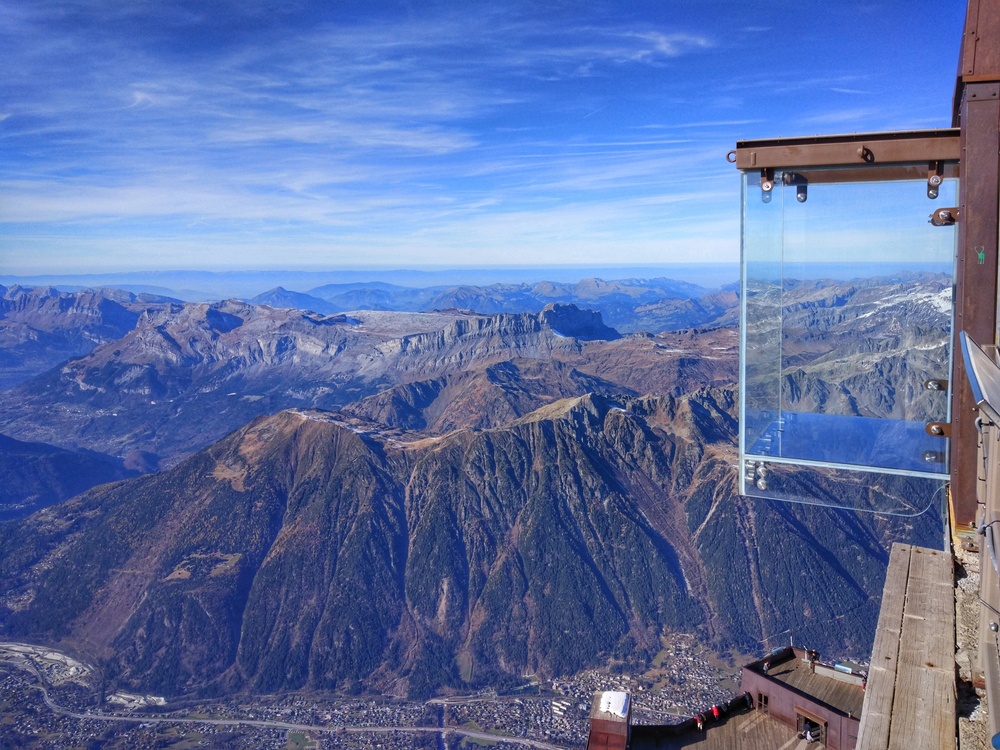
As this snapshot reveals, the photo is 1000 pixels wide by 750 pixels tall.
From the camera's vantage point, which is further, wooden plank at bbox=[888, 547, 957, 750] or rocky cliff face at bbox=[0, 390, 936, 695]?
rocky cliff face at bbox=[0, 390, 936, 695]

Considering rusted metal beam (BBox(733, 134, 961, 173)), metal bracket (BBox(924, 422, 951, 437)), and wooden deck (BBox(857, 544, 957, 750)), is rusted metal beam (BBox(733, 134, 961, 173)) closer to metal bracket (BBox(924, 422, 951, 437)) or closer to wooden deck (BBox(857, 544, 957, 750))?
metal bracket (BBox(924, 422, 951, 437))

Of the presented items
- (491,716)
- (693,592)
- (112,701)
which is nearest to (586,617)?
(693,592)

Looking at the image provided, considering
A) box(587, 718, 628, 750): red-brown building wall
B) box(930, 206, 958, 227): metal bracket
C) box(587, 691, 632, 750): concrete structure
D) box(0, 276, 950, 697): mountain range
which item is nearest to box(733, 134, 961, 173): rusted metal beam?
box(930, 206, 958, 227): metal bracket

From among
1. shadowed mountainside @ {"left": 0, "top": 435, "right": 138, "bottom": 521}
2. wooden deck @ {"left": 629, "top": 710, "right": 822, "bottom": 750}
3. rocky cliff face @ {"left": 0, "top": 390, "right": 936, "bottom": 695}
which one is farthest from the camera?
shadowed mountainside @ {"left": 0, "top": 435, "right": 138, "bottom": 521}

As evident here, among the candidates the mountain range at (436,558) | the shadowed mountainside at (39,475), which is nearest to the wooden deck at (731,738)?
the mountain range at (436,558)

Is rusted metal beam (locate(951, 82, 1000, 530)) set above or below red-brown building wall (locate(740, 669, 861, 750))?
above

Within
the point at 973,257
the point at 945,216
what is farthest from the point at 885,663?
the point at 945,216

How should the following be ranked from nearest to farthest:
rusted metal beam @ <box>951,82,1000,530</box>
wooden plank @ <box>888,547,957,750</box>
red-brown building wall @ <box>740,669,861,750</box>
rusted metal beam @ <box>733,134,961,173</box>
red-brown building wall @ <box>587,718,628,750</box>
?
1. wooden plank @ <box>888,547,957,750</box>
2. rusted metal beam @ <box>951,82,1000,530</box>
3. rusted metal beam @ <box>733,134,961,173</box>
4. red-brown building wall @ <box>740,669,861,750</box>
5. red-brown building wall @ <box>587,718,628,750</box>

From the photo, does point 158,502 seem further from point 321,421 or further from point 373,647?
point 373,647
